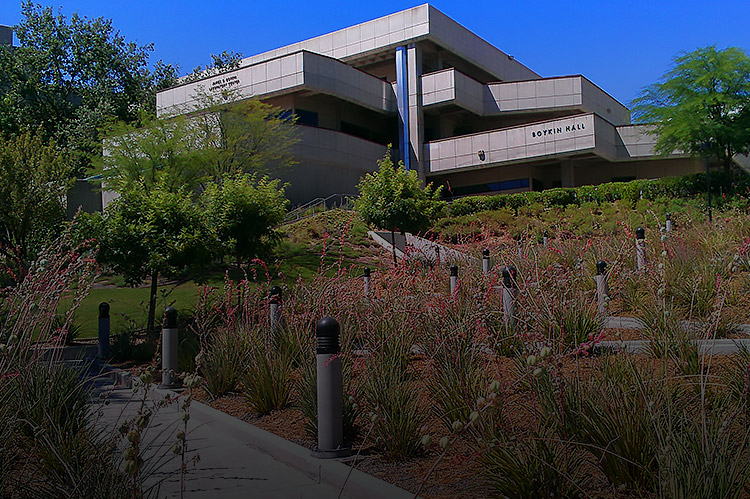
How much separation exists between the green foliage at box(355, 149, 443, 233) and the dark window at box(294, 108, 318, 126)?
59.2ft

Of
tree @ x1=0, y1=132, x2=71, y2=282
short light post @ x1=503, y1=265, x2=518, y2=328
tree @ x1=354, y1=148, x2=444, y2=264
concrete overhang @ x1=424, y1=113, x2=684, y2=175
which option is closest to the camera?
short light post @ x1=503, y1=265, x2=518, y2=328

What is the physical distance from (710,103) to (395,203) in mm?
19356

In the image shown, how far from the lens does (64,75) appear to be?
47.5m

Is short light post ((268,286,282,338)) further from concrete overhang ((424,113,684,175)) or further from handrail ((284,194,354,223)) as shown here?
concrete overhang ((424,113,684,175))

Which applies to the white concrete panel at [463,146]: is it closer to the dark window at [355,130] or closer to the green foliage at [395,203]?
the dark window at [355,130]

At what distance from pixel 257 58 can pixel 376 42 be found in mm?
12762

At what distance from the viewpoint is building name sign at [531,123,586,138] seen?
123ft

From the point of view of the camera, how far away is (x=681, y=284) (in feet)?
29.7

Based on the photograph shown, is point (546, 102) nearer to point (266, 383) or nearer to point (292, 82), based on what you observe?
point (292, 82)

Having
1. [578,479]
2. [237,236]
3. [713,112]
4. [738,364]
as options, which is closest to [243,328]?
[578,479]

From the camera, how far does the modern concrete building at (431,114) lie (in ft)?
125

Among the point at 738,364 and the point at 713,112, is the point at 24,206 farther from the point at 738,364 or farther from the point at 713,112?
the point at 713,112

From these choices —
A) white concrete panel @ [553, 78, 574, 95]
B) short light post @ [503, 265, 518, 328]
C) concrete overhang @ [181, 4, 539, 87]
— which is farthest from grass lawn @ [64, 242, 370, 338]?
white concrete panel @ [553, 78, 574, 95]

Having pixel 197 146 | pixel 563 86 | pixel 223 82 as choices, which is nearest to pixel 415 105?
pixel 563 86
